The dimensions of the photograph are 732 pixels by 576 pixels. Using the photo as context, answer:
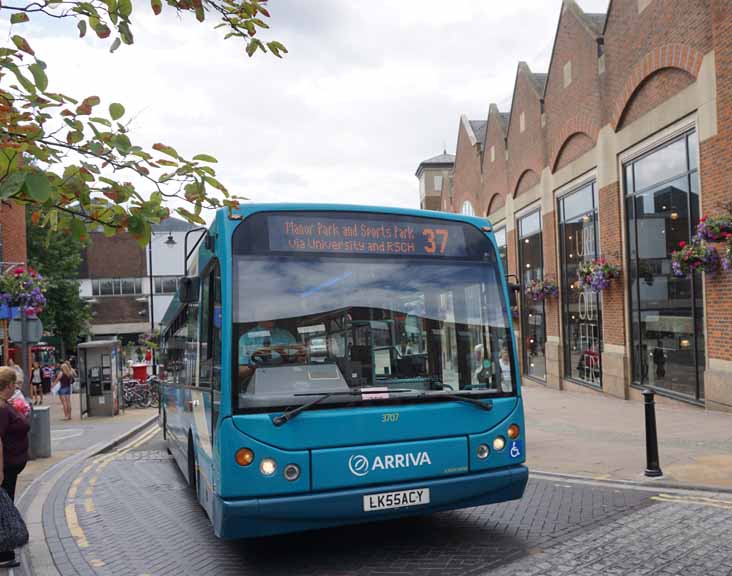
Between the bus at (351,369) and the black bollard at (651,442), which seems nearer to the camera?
the bus at (351,369)

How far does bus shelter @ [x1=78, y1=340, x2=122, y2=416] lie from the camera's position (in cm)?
2019

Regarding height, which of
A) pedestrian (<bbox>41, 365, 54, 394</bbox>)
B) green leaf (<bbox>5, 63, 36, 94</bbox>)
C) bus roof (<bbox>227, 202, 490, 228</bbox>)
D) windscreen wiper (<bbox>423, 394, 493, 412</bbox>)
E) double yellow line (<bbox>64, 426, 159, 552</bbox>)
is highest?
green leaf (<bbox>5, 63, 36, 94</bbox>)

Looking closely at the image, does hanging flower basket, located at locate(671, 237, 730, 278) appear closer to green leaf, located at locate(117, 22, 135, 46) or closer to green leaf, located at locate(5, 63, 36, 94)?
green leaf, located at locate(117, 22, 135, 46)

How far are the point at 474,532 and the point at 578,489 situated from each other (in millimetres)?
2093

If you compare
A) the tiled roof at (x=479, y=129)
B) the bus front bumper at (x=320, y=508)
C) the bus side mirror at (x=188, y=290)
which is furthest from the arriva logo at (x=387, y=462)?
the tiled roof at (x=479, y=129)

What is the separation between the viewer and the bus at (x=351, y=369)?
4.86 metres

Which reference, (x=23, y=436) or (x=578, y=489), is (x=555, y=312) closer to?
(x=578, y=489)

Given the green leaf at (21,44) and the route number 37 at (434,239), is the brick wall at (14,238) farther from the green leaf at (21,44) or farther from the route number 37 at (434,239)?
the green leaf at (21,44)

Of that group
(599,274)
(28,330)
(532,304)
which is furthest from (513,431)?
(532,304)

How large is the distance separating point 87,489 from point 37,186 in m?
6.95

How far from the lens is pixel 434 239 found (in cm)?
576

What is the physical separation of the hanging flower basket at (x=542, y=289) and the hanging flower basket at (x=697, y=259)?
27.9 ft

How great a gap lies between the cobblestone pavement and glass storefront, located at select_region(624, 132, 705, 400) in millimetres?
7339

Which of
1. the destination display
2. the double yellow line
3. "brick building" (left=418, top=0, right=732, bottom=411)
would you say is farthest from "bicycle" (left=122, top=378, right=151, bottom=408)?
the destination display
